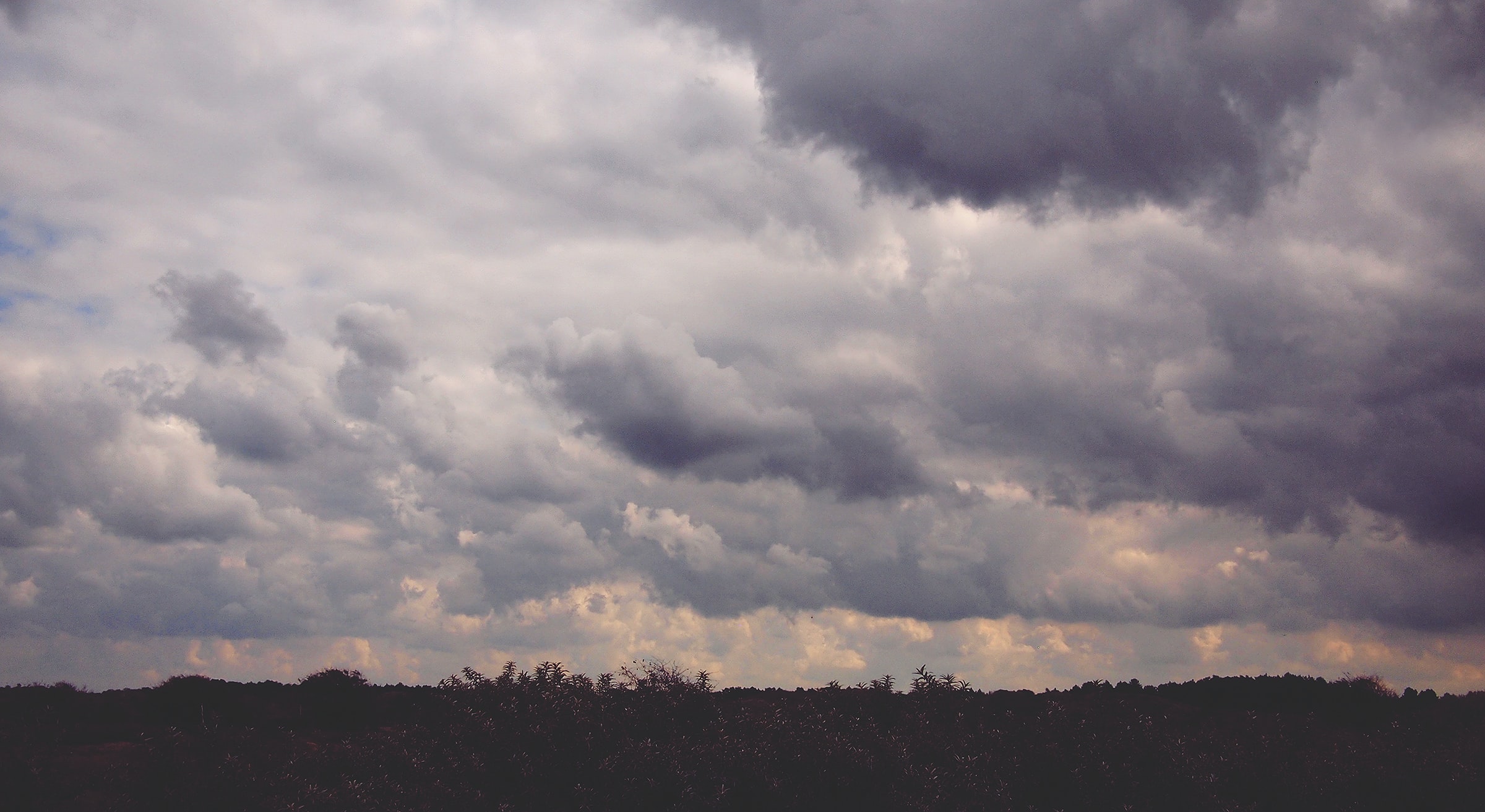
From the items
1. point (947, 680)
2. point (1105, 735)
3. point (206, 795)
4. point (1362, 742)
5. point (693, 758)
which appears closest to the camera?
point (206, 795)

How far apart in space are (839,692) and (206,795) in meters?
27.9

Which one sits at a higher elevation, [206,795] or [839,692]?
[839,692]

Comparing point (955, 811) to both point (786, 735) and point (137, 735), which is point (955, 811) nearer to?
point (786, 735)

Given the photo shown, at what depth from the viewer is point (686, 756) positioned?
106 ft

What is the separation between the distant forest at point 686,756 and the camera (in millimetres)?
29969

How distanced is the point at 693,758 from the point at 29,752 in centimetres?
2111

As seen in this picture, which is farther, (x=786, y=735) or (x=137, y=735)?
(x=137, y=735)

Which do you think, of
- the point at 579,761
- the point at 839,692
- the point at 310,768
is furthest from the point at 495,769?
the point at 839,692

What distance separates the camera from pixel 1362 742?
42625 millimetres

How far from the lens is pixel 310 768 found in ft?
105

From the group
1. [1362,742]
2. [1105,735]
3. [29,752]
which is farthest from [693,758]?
[1362,742]

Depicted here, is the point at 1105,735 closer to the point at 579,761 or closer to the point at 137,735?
the point at 579,761

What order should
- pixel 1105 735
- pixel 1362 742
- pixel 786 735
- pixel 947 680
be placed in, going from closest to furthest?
pixel 786 735, pixel 1105 735, pixel 1362 742, pixel 947 680

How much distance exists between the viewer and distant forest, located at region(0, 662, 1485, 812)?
2997 cm
